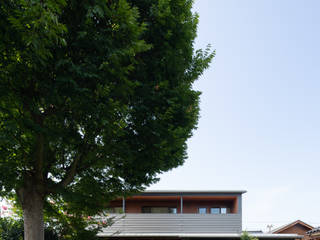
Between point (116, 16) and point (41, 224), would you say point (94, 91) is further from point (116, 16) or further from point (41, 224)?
point (41, 224)

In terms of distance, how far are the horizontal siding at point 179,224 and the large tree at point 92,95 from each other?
30.0 ft

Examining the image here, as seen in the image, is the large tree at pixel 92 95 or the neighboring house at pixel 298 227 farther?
the neighboring house at pixel 298 227

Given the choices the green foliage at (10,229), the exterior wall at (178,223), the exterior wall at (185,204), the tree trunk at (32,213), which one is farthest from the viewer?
the exterior wall at (185,204)

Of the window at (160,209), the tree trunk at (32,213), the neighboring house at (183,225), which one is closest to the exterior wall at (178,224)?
the neighboring house at (183,225)

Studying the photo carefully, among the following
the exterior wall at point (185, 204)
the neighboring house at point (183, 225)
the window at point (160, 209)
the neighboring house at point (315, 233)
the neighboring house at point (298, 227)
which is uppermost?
the exterior wall at point (185, 204)

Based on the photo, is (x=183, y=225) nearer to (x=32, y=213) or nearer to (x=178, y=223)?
(x=178, y=223)

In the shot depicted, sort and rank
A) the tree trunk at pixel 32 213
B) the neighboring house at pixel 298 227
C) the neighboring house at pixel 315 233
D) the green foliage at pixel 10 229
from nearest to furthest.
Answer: the tree trunk at pixel 32 213 < the green foliage at pixel 10 229 < the neighboring house at pixel 315 233 < the neighboring house at pixel 298 227

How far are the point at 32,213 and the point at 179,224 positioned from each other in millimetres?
11775

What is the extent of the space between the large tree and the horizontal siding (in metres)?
9.15

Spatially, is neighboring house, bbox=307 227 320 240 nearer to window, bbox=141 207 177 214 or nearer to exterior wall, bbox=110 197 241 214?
exterior wall, bbox=110 197 241 214

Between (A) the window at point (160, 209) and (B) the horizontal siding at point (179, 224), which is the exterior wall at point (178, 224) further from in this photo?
(A) the window at point (160, 209)

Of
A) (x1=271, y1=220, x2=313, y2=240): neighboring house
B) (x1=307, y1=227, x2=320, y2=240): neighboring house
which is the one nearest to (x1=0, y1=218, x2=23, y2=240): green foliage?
(x1=307, y1=227, x2=320, y2=240): neighboring house

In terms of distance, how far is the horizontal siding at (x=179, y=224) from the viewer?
1632cm

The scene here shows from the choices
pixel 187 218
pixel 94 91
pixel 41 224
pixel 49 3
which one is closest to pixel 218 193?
pixel 187 218
